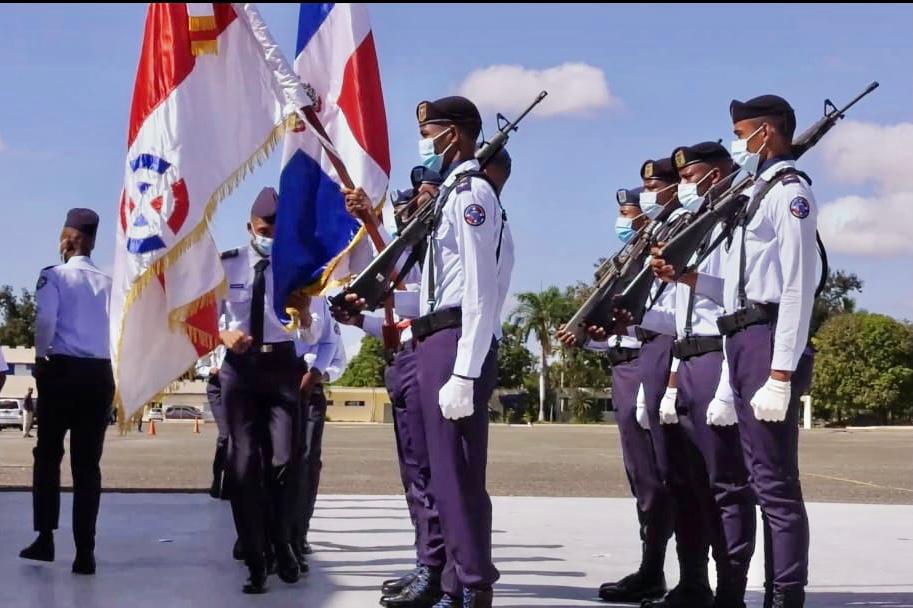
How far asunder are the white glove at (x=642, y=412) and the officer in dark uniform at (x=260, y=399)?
1736 mm

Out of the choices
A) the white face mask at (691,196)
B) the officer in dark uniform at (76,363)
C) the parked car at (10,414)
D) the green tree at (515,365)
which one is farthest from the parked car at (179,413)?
the white face mask at (691,196)

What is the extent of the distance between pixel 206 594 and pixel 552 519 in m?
4.26

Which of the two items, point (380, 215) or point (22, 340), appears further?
point (22, 340)

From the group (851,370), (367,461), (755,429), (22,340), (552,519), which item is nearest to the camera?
(755,429)

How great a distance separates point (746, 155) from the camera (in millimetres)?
5320

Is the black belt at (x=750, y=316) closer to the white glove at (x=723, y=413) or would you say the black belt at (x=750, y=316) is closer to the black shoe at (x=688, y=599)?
the white glove at (x=723, y=413)

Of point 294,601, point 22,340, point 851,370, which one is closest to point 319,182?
point 294,601

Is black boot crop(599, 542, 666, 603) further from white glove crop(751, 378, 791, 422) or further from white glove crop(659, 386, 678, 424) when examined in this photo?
white glove crop(751, 378, 791, 422)

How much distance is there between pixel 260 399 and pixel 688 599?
2326 mm

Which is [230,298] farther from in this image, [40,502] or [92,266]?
[40,502]

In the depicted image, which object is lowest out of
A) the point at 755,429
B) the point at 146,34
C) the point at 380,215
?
the point at 755,429

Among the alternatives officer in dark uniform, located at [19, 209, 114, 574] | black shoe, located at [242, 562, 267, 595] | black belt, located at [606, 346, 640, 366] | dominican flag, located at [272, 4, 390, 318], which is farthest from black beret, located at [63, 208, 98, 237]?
black belt, located at [606, 346, 640, 366]

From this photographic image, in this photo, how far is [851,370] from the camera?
69.9 meters

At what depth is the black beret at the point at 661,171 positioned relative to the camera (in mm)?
6793
